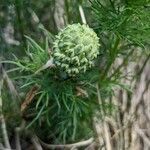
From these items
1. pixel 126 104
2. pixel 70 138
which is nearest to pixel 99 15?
pixel 70 138

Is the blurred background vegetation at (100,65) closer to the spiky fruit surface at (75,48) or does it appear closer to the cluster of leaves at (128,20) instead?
the cluster of leaves at (128,20)

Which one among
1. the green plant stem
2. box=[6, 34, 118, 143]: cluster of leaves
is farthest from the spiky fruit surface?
the green plant stem

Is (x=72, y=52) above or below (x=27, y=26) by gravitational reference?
below

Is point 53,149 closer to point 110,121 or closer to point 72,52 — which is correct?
point 110,121

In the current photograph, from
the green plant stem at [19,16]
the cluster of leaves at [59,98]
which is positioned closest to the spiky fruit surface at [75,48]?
the cluster of leaves at [59,98]

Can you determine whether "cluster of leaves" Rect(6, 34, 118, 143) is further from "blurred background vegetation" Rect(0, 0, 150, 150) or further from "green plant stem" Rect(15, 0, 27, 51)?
"green plant stem" Rect(15, 0, 27, 51)

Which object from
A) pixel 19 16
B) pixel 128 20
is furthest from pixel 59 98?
pixel 19 16

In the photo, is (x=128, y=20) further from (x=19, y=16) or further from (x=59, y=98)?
(x=19, y=16)

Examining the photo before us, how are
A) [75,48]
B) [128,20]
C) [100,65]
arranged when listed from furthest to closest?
[100,65] → [128,20] → [75,48]

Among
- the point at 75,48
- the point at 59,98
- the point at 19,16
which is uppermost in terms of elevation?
the point at 19,16
